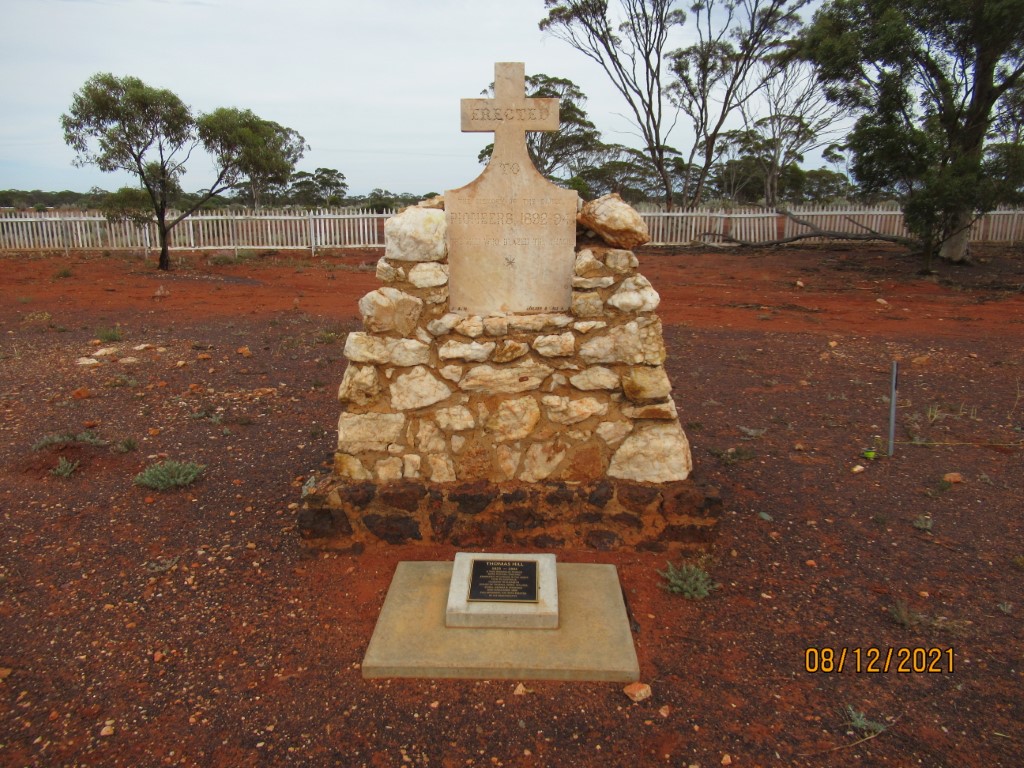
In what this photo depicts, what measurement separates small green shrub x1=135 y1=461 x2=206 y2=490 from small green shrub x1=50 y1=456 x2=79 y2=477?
0.49m

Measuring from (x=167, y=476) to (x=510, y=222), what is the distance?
284 cm

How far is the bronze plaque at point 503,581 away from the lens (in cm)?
324

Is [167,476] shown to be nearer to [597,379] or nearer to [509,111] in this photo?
[597,379]

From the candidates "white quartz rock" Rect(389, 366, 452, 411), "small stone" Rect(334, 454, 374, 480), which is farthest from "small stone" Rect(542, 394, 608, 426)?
"small stone" Rect(334, 454, 374, 480)

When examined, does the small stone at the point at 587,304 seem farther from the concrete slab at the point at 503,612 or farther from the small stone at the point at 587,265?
the concrete slab at the point at 503,612

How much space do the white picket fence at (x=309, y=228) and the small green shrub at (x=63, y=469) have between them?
17864 mm

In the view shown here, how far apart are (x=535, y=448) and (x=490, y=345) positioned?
0.64 metres

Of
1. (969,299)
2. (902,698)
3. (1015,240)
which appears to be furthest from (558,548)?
(1015,240)

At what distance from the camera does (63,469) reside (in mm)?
4758

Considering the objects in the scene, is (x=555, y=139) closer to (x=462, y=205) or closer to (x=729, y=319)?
(x=729, y=319)

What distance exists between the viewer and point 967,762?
248 cm

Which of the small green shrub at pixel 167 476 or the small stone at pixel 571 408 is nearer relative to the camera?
the small stone at pixel 571 408

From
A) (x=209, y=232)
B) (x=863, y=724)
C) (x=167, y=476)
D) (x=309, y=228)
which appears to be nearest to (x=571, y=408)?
(x=863, y=724)

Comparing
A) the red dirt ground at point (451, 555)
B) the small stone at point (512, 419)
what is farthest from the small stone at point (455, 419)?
the red dirt ground at point (451, 555)
